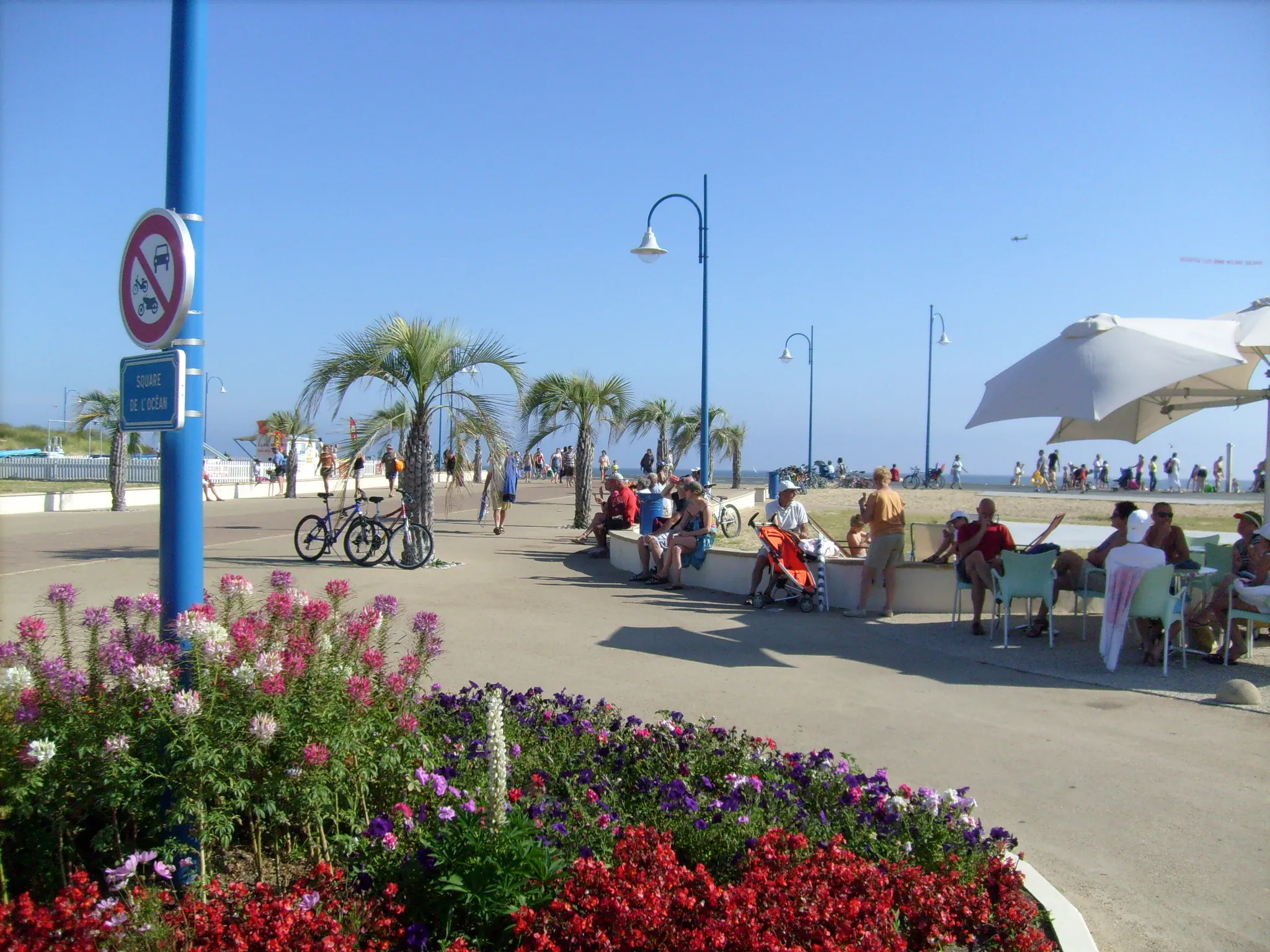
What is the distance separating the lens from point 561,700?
541cm

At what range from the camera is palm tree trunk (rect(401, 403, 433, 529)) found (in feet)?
47.0

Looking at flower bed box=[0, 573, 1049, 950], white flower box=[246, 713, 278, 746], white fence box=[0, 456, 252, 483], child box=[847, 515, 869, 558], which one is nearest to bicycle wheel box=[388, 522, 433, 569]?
child box=[847, 515, 869, 558]

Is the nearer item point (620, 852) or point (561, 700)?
point (620, 852)

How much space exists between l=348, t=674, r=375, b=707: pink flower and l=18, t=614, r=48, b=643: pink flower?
1136 millimetres

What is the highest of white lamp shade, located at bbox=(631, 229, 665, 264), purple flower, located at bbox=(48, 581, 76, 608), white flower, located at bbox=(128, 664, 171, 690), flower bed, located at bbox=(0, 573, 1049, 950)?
white lamp shade, located at bbox=(631, 229, 665, 264)

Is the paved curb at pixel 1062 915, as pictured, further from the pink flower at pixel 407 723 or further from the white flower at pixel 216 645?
the white flower at pixel 216 645

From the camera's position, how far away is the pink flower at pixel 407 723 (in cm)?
376

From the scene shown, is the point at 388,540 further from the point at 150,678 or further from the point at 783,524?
the point at 150,678

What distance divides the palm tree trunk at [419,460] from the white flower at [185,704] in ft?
36.7

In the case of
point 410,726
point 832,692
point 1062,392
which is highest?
point 1062,392

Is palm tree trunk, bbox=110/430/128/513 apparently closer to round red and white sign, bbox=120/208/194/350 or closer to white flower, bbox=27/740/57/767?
round red and white sign, bbox=120/208/194/350

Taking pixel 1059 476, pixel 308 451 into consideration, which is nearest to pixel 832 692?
pixel 308 451

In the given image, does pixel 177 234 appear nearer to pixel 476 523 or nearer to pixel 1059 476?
pixel 476 523

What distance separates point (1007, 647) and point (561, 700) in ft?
16.0
